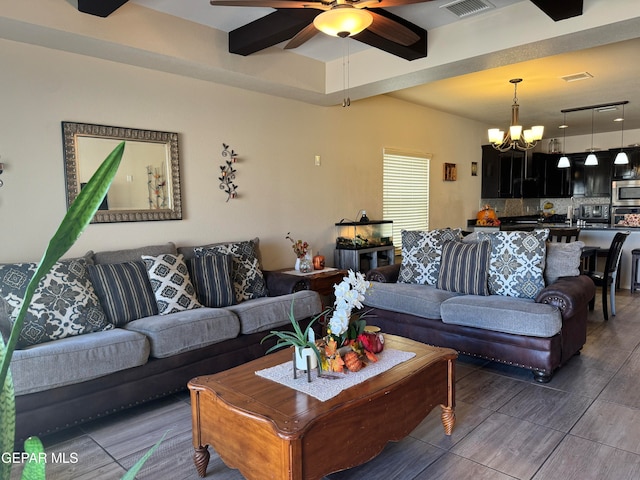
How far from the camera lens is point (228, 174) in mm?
4199

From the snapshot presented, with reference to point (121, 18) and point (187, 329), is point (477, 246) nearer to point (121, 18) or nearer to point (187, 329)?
point (187, 329)

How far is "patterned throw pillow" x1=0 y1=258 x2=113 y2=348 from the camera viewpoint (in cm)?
261

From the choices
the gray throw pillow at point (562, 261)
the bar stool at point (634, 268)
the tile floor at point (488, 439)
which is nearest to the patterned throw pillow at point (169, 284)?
the tile floor at point (488, 439)

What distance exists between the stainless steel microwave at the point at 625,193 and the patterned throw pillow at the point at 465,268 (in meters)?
6.15

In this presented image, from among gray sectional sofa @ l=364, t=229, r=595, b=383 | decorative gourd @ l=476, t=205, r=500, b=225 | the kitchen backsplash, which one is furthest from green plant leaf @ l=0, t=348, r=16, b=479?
the kitchen backsplash

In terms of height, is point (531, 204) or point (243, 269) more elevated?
point (531, 204)

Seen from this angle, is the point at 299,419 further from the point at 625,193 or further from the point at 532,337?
the point at 625,193

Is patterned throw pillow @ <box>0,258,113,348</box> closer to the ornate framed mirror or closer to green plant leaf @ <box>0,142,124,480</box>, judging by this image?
the ornate framed mirror

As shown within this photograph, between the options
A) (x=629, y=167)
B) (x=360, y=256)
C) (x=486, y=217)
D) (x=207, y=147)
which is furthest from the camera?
(x=629, y=167)

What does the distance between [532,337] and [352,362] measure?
1.71m

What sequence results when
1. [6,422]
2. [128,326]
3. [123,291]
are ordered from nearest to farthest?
[6,422], [128,326], [123,291]

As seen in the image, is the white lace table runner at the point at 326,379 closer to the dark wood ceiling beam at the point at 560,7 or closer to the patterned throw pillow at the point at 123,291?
the patterned throw pillow at the point at 123,291

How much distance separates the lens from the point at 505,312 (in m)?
3.24

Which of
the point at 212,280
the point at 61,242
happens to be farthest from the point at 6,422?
the point at 212,280
